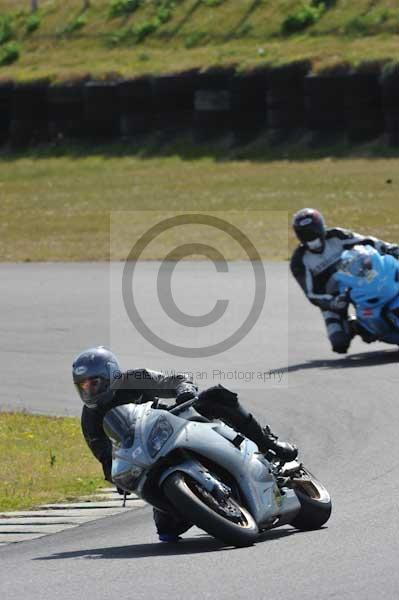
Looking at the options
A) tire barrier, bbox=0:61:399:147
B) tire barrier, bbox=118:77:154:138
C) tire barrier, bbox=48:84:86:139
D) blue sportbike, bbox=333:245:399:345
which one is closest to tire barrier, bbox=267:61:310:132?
tire barrier, bbox=0:61:399:147

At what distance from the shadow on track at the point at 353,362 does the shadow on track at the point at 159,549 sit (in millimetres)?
6115

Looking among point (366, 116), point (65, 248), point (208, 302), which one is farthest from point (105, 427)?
point (366, 116)

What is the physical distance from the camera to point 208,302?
57.7 feet

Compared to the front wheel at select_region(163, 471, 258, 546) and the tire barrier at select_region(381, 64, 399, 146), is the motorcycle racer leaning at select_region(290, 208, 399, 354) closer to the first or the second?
the front wheel at select_region(163, 471, 258, 546)

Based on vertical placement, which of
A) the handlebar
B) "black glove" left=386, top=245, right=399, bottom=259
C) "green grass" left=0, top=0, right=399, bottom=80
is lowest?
the handlebar

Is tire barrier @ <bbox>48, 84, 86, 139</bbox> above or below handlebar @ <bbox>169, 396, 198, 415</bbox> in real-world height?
above

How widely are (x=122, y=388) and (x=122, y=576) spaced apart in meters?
1.28

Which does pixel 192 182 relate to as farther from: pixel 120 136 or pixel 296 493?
pixel 296 493

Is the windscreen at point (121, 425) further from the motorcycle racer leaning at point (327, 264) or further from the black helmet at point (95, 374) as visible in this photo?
the motorcycle racer leaning at point (327, 264)

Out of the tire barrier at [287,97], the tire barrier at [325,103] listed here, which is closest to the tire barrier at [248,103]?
the tire barrier at [287,97]

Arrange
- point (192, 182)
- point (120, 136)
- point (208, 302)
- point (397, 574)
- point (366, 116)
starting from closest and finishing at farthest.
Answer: point (397, 574), point (208, 302), point (366, 116), point (192, 182), point (120, 136)

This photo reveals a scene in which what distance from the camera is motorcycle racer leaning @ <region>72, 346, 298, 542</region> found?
6953 mm

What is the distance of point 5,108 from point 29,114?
0.62 metres

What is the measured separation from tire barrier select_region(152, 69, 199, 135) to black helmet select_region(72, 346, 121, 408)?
25609 millimetres
